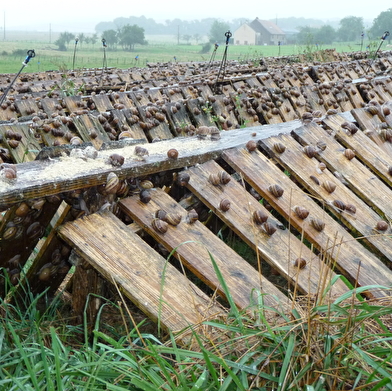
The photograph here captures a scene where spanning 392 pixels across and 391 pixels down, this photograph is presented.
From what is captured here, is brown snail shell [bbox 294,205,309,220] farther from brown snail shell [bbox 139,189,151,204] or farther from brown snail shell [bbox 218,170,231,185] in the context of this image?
brown snail shell [bbox 139,189,151,204]

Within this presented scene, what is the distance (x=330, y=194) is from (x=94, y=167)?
1.38 metres

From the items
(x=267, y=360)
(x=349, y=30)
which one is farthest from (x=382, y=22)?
(x=267, y=360)

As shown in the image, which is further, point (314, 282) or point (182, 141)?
point (182, 141)

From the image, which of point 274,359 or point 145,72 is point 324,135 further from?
point 145,72

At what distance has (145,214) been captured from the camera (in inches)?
95.5

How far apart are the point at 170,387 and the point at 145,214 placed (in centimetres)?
97

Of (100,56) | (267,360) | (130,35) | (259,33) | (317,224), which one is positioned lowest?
(100,56)

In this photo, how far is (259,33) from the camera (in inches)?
6004

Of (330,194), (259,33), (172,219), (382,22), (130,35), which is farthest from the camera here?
(259,33)

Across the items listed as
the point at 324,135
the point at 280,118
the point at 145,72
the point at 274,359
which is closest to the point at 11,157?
the point at 324,135

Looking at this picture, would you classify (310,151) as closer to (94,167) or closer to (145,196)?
(145,196)

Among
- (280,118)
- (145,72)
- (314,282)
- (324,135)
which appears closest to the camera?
(314,282)

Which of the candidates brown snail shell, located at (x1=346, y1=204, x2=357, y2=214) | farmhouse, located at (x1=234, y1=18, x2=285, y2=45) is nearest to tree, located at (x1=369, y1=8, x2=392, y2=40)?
farmhouse, located at (x1=234, y1=18, x2=285, y2=45)

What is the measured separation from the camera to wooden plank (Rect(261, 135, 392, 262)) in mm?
2736
